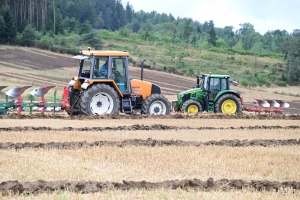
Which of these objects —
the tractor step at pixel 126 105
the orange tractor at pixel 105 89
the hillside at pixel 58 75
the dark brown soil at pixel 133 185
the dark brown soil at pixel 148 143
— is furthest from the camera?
the hillside at pixel 58 75

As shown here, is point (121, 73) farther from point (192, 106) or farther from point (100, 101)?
point (192, 106)

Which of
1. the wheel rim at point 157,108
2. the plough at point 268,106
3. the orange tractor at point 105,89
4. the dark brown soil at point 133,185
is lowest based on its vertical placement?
the dark brown soil at point 133,185

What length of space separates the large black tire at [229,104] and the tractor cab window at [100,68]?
22.6 ft

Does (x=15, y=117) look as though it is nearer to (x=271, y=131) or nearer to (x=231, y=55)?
(x=271, y=131)

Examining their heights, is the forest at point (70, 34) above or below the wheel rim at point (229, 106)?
above

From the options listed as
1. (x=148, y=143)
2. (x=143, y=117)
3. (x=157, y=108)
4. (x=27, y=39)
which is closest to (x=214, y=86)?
(x=157, y=108)

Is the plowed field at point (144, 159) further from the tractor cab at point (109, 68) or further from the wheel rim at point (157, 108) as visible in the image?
the tractor cab at point (109, 68)

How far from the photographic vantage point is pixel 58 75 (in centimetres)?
5088

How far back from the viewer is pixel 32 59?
2258 inches

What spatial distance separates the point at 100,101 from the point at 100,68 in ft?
3.78

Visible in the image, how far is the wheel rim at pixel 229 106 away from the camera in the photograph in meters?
24.1

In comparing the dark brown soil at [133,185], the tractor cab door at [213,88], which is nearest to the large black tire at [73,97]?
the tractor cab door at [213,88]

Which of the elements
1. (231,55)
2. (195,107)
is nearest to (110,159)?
(195,107)

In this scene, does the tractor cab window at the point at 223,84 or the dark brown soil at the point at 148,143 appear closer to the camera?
the dark brown soil at the point at 148,143
